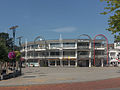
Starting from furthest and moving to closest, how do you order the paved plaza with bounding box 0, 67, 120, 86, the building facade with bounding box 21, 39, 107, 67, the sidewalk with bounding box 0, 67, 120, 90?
the building facade with bounding box 21, 39, 107, 67, the paved plaza with bounding box 0, 67, 120, 86, the sidewalk with bounding box 0, 67, 120, 90

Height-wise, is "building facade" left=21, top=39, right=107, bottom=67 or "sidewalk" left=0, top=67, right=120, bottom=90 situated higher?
"building facade" left=21, top=39, right=107, bottom=67

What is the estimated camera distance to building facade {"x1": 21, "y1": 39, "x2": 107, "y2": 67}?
6469 cm

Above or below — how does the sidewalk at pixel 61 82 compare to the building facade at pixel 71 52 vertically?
below

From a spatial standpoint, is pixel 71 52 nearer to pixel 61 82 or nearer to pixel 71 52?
pixel 71 52

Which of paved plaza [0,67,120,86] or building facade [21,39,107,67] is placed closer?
paved plaza [0,67,120,86]

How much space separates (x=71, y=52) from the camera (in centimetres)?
6556

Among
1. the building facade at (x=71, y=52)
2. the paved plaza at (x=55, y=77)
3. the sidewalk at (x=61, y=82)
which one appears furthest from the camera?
the building facade at (x=71, y=52)

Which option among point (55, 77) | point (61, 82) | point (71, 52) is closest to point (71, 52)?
point (71, 52)

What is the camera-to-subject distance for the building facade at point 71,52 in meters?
64.7

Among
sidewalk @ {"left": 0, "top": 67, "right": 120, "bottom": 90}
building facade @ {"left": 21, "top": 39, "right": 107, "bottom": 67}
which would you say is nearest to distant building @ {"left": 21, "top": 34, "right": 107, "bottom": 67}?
building facade @ {"left": 21, "top": 39, "right": 107, "bottom": 67}

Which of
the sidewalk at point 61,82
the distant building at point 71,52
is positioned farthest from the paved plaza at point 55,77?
the distant building at point 71,52

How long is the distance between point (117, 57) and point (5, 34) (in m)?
49.7

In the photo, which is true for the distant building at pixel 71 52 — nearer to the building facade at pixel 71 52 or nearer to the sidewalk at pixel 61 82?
the building facade at pixel 71 52

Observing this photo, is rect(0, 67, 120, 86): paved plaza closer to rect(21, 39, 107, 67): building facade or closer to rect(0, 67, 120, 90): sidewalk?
rect(0, 67, 120, 90): sidewalk
